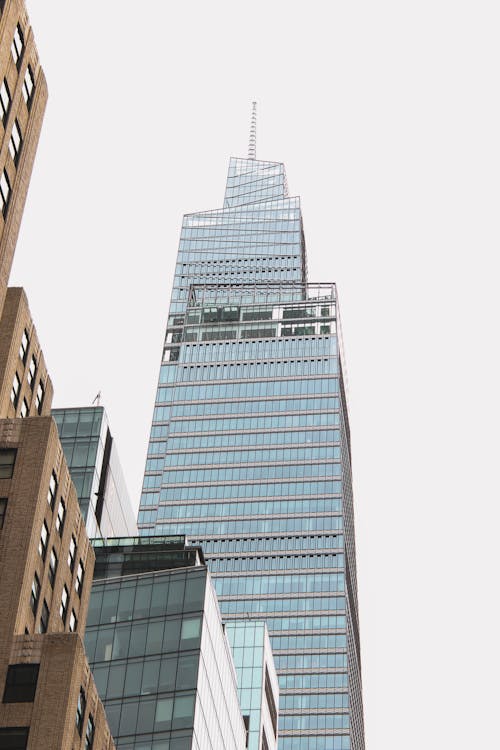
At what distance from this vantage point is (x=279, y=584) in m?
194

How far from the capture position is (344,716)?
18138 centimetres

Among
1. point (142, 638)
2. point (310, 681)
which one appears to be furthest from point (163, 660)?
point (310, 681)

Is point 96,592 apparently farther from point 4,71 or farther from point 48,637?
point 4,71

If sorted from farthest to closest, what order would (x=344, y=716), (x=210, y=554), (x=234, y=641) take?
(x=210, y=554), (x=344, y=716), (x=234, y=641)

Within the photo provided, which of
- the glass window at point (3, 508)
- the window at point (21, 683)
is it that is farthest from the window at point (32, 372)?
the window at point (21, 683)

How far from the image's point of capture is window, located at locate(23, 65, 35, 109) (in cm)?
6256

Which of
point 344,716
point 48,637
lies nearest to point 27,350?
point 48,637

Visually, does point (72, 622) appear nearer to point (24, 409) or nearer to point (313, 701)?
point (24, 409)

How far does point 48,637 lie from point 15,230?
18.5 meters

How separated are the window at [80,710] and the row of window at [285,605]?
424ft

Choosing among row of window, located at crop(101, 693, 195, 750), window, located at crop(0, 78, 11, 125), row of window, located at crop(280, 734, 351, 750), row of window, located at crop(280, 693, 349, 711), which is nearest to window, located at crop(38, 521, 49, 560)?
window, located at crop(0, 78, 11, 125)

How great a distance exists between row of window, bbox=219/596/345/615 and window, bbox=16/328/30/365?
122131 mm

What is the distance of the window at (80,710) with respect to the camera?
202 ft

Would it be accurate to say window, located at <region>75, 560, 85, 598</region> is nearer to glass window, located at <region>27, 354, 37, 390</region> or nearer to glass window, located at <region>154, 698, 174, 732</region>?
glass window, located at <region>27, 354, 37, 390</region>
